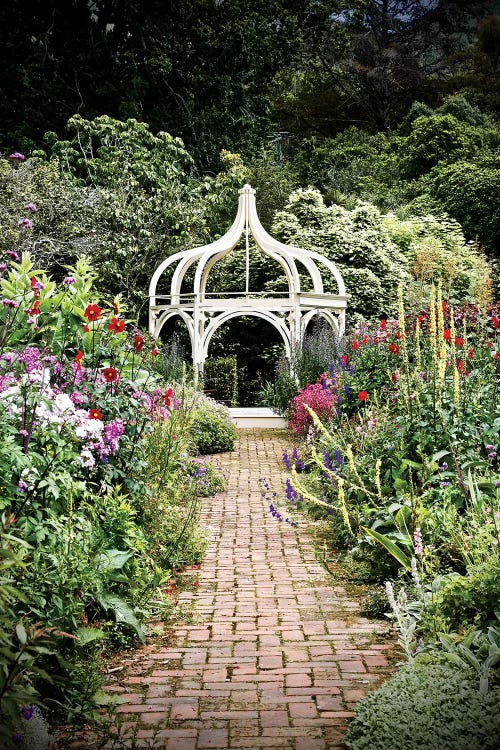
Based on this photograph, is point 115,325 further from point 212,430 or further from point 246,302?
point 246,302

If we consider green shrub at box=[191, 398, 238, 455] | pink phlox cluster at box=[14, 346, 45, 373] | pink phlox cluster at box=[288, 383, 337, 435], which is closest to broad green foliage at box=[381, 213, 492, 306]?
pink phlox cluster at box=[288, 383, 337, 435]

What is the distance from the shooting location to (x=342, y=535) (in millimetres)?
5793

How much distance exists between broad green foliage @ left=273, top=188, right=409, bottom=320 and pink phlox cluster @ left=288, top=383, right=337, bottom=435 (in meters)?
6.08

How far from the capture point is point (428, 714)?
2926 millimetres

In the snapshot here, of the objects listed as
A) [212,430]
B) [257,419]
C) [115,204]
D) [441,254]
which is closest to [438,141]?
[441,254]

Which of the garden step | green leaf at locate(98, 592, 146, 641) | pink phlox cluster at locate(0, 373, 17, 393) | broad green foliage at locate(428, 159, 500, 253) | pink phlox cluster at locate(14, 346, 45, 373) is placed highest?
broad green foliage at locate(428, 159, 500, 253)

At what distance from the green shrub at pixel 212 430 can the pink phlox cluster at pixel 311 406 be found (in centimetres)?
83

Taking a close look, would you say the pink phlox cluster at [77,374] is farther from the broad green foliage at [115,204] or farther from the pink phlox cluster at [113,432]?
the broad green foliage at [115,204]

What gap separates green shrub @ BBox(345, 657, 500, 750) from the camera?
2.79 meters

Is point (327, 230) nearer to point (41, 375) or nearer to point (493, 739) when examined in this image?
point (41, 375)

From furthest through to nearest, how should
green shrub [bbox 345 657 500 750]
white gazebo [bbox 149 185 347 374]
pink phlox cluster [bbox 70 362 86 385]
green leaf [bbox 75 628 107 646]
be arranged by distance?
white gazebo [bbox 149 185 347 374], pink phlox cluster [bbox 70 362 86 385], green leaf [bbox 75 628 107 646], green shrub [bbox 345 657 500 750]

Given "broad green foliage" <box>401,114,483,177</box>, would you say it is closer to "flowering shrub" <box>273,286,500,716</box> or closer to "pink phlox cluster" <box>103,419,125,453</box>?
"flowering shrub" <box>273,286,500,716</box>

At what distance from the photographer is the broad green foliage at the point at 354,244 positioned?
56.5ft

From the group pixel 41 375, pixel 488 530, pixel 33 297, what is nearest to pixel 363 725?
pixel 488 530
